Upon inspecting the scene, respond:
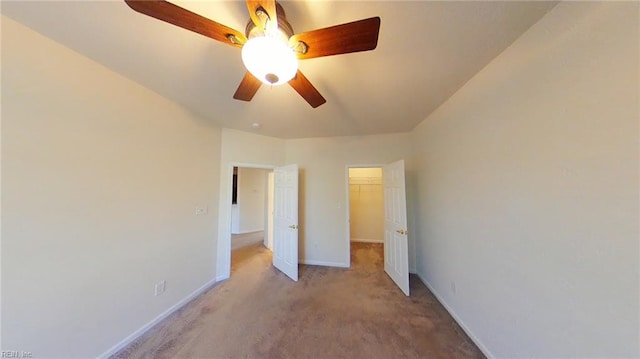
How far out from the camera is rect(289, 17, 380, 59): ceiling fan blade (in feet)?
3.22

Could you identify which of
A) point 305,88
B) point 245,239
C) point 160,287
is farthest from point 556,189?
point 245,239

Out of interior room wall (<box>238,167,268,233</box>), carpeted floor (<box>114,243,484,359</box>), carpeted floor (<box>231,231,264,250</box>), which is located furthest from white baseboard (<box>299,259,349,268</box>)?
interior room wall (<box>238,167,268,233</box>)

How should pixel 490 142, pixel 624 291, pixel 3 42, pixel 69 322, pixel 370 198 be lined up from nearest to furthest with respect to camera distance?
pixel 624 291, pixel 3 42, pixel 69 322, pixel 490 142, pixel 370 198

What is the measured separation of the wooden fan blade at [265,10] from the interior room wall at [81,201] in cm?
167

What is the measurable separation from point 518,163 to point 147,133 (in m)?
3.32

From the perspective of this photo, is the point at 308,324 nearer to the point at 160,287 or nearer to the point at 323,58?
the point at 160,287

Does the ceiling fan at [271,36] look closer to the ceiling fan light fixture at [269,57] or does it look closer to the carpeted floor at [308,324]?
the ceiling fan light fixture at [269,57]

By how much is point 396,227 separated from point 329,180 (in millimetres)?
1468

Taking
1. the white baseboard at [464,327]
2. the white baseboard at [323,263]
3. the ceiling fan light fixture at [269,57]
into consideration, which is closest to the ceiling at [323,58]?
the ceiling fan light fixture at [269,57]

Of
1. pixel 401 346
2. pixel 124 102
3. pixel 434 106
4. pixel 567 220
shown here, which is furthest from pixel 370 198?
pixel 124 102

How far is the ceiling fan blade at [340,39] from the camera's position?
3.22 ft

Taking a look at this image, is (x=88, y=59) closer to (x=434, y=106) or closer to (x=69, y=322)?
(x=69, y=322)

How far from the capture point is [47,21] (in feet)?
4.30

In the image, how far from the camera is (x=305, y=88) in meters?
1.55
